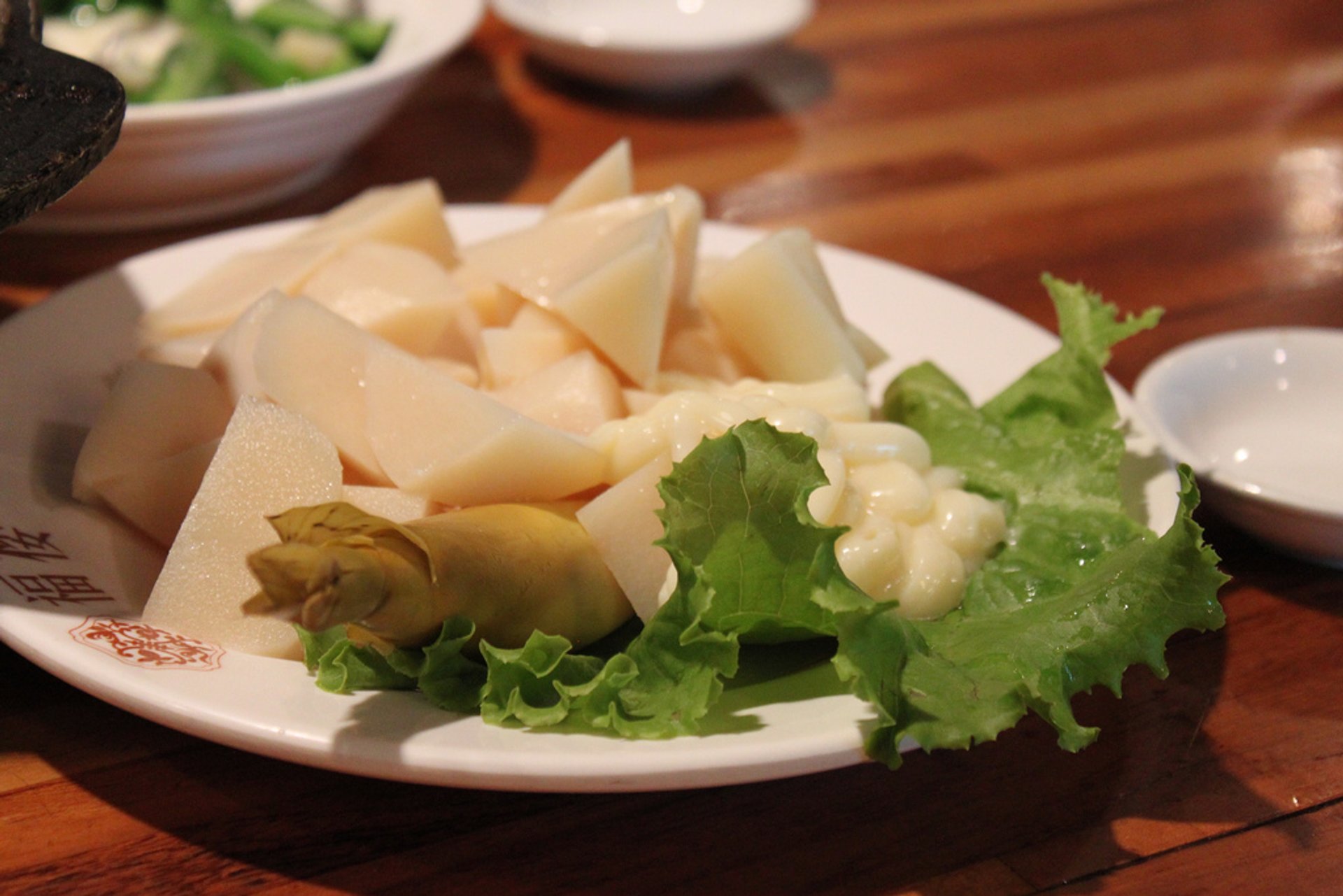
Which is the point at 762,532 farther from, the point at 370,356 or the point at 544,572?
the point at 370,356

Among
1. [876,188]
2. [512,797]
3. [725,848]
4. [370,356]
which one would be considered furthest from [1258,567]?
[876,188]

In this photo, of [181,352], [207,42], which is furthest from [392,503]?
[207,42]

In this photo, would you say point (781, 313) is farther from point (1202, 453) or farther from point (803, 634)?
point (1202, 453)

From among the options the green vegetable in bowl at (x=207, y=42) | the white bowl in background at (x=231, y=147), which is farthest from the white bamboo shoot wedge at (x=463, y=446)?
the green vegetable in bowl at (x=207, y=42)

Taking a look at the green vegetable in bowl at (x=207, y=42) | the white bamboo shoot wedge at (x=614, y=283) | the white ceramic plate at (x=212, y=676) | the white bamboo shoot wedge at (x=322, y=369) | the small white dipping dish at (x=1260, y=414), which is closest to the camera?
the white ceramic plate at (x=212, y=676)

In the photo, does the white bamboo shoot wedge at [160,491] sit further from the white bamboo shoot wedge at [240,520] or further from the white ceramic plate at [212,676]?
the white bamboo shoot wedge at [240,520]
